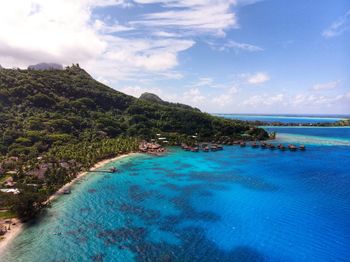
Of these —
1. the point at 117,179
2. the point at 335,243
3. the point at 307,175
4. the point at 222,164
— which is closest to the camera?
the point at 335,243

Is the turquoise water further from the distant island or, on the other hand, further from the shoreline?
the distant island

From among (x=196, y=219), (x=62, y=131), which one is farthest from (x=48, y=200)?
(x=62, y=131)

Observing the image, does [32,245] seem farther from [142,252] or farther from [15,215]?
[142,252]

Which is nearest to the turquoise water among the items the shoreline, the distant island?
the shoreline

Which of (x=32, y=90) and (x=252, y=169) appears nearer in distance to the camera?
(x=252, y=169)

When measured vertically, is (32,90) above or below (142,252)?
above

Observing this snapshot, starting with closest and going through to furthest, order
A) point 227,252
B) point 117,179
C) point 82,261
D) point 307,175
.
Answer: point 82,261 < point 227,252 < point 117,179 < point 307,175

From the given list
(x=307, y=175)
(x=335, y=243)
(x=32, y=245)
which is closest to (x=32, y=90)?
(x=32, y=245)

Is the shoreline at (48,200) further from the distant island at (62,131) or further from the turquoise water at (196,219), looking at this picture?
the turquoise water at (196,219)
